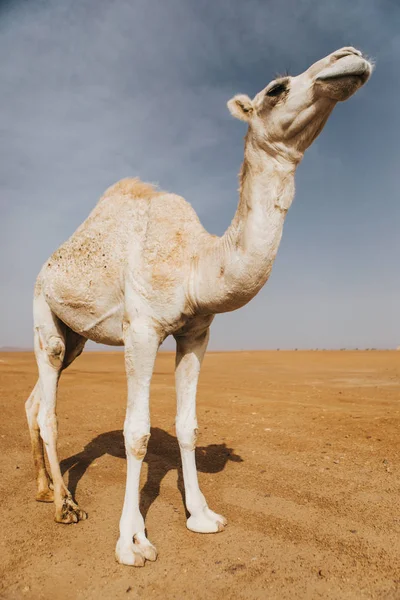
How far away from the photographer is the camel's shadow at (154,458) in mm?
5605

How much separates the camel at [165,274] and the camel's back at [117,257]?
0.04 feet

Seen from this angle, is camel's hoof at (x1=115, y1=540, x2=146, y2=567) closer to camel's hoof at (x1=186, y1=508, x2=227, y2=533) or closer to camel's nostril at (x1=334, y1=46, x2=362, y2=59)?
camel's hoof at (x1=186, y1=508, x2=227, y2=533)

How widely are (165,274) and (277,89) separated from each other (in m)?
1.75

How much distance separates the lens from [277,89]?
337 centimetres

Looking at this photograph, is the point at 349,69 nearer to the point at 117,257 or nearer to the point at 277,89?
the point at 277,89

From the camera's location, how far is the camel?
3367 millimetres

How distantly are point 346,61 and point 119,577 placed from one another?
4127mm

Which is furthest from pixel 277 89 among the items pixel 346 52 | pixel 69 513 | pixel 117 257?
pixel 69 513

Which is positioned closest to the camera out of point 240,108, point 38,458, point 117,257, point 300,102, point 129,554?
point 300,102

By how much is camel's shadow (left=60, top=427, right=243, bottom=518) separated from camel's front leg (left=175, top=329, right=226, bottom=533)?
0.73 metres

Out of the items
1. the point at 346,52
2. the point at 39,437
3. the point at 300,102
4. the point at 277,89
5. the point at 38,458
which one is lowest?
the point at 38,458

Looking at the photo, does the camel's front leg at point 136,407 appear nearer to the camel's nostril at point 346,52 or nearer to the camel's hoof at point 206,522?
the camel's hoof at point 206,522

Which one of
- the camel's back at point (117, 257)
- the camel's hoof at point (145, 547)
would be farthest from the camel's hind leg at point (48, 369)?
the camel's hoof at point (145, 547)

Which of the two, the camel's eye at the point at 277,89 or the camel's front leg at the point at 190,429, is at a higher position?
the camel's eye at the point at 277,89
